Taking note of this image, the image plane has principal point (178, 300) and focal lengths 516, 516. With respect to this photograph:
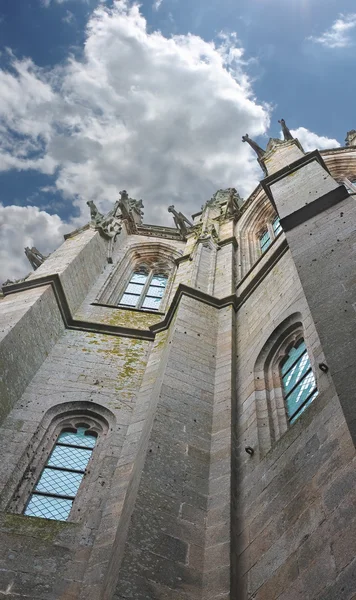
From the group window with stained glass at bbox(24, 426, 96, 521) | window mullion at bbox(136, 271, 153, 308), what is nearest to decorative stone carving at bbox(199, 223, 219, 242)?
window mullion at bbox(136, 271, 153, 308)

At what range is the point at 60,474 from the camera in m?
7.15

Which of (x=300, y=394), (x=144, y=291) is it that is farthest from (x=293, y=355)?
(x=144, y=291)

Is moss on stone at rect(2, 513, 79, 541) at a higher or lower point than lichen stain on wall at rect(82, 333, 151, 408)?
lower

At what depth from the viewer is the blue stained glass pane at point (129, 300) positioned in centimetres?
1454

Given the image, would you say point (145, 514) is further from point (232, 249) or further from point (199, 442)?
point (232, 249)

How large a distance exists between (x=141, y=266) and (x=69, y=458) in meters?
10.7

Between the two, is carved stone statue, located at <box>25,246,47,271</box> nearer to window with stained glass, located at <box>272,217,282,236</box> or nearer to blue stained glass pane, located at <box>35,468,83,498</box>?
window with stained glass, located at <box>272,217,282,236</box>

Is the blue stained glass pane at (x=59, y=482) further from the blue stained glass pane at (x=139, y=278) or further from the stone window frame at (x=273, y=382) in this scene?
the blue stained glass pane at (x=139, y=278)

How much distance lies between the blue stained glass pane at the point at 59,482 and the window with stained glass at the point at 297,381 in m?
3.04

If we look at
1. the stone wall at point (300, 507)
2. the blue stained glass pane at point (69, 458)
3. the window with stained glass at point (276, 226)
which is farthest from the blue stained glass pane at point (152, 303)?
the stone wall at point (300, 507)

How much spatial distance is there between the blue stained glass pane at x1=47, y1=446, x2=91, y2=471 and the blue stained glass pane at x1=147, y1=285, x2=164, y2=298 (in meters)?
8.25

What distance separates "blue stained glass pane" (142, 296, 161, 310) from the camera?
1472cm

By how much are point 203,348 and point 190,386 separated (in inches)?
49.5

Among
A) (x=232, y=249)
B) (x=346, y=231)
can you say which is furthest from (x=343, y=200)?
(x=232, y=249)
